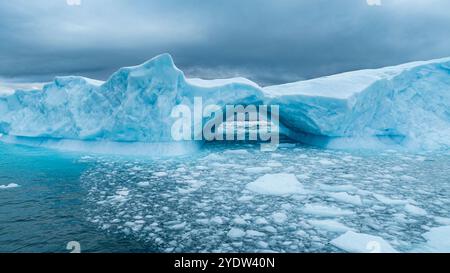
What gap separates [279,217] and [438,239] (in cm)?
170

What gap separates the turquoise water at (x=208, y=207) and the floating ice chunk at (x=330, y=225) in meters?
0.04

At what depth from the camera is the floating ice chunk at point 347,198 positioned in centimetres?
439

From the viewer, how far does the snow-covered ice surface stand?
311cm

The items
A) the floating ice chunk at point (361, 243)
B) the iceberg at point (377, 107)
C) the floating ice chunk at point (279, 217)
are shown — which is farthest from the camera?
the iceberg at point (377, 107)

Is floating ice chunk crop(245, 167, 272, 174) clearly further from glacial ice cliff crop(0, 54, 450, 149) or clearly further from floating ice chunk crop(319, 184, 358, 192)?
glacial ice cliff crop(0, 54, 450, 149)

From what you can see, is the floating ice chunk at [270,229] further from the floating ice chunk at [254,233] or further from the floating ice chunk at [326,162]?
the floating ice chunk at [326,162]

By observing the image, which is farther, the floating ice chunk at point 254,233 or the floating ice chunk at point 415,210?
the floating ice chunk at point 415,210

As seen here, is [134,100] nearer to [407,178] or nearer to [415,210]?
[407,178]

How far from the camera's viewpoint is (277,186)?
514cm

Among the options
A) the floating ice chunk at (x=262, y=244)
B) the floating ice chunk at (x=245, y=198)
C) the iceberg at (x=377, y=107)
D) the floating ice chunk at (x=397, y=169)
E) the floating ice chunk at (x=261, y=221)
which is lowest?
the floating ice chunk at (x=262, y=244)

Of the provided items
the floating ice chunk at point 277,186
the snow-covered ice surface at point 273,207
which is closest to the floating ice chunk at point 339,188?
the snow-covered ice surface at point 273,207

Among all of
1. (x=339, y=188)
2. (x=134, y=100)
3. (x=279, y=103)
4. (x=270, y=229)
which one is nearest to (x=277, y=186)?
(x=339, y=188)

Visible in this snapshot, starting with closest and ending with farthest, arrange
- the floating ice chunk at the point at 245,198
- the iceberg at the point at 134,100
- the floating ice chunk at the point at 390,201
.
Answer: the floating ice chunk at the point at 390,201 < the floating ice chunk at the point at 245,198 < the iceberg at the point at 134,100

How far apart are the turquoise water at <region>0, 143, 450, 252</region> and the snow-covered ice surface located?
14mm
